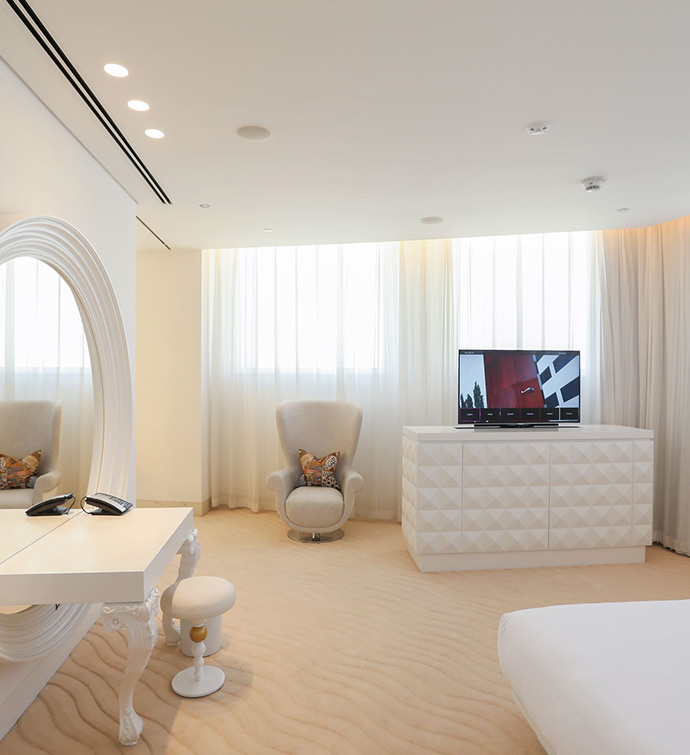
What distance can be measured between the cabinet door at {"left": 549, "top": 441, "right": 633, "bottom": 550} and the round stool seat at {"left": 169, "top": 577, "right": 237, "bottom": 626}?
2.41 meters

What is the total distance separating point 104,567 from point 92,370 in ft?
4.39

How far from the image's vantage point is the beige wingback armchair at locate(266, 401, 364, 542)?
439 cm

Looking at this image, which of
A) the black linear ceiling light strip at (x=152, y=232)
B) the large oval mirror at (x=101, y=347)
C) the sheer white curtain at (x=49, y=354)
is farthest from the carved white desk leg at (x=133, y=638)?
the black linear ceiling light strip at (x=152, y=232)

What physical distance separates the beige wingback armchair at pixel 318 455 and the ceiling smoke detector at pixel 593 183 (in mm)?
2425

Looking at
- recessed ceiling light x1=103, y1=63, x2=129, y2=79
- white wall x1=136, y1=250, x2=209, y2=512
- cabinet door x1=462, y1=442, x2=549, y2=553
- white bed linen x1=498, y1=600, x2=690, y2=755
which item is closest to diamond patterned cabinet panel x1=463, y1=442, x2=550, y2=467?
cabinet door x1=462, y1=442, x2=549, y2=553

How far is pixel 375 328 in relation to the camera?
17.0ft

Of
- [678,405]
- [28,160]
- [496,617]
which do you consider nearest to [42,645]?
[28,160]

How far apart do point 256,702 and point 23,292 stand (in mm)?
1945

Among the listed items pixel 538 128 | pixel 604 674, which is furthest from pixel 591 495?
pixel 604 674

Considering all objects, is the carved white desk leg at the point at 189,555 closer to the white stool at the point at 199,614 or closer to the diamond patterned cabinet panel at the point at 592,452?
the white stool at the point at 199,614

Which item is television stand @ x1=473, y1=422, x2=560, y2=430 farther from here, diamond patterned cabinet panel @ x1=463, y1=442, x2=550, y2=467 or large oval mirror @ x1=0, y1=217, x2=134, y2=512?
large oval mirror @ x1=0, y1=217, x2=134, y2=512

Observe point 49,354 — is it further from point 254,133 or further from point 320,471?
point 320,471

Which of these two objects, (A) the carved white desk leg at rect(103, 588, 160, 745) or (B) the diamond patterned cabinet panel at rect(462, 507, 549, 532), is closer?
(A) the carved white desk leg at rect(103, 588, 160, 745)

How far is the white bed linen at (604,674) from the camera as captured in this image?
1341mm
